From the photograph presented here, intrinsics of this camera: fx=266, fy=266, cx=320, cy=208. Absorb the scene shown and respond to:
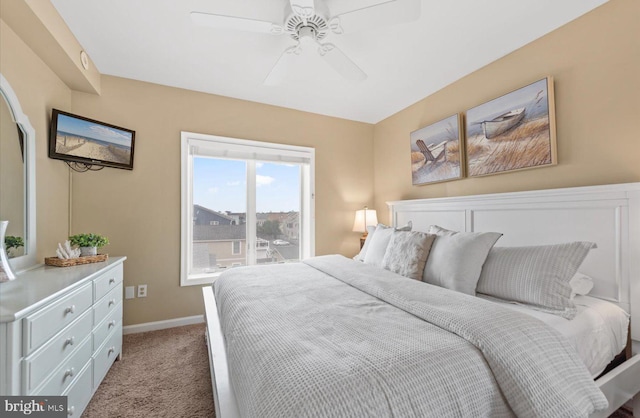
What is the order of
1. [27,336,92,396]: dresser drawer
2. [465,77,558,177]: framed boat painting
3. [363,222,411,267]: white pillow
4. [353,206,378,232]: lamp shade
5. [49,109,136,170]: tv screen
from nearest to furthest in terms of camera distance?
[27,336,92,396]: dresser drawer
[465,77,558,177]: framed boat painting
[49,109,136,170]: tv screen
[363,222,411,267]: white pillow
[353,206,378,232]: lamp shade

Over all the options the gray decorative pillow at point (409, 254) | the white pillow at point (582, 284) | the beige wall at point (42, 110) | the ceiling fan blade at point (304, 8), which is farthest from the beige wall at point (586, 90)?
the beige wall at point (42, 110)

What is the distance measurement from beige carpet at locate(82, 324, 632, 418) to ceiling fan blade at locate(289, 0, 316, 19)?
94.5 inches

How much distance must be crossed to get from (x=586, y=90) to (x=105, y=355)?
379 centimetres

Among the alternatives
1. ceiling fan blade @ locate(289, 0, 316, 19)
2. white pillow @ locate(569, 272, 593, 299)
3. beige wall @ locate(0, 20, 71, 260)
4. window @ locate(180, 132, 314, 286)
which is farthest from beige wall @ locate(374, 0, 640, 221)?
beige wall @ locate(0, 20, 71, 260)

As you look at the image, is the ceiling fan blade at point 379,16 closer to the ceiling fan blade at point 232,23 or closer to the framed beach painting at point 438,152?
the ceiling fan blade at point 232,23

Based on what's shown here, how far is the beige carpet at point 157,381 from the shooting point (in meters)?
1.63

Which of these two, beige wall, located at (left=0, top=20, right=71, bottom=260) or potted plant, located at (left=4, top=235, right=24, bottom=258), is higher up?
beige wall, located at (left=0, top=20, right=71, bottom=260)

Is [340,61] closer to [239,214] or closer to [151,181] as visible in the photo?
[239,214]

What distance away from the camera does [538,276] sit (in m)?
1.50

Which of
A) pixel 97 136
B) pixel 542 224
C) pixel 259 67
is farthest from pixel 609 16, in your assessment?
pixel 97 136

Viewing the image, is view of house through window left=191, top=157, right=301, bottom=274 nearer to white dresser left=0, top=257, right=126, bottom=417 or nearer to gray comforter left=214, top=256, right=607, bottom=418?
white dresser left=0, top=257, right=126, bottom=417

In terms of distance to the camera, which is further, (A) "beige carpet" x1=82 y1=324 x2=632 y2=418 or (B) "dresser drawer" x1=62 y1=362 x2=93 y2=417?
(A) "beige carpet" x1=82 y1=324 x2=632 y2=418

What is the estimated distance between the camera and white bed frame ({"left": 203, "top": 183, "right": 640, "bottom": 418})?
135cm

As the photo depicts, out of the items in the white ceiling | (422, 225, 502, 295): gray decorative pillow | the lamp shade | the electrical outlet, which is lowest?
the electrical outlet
